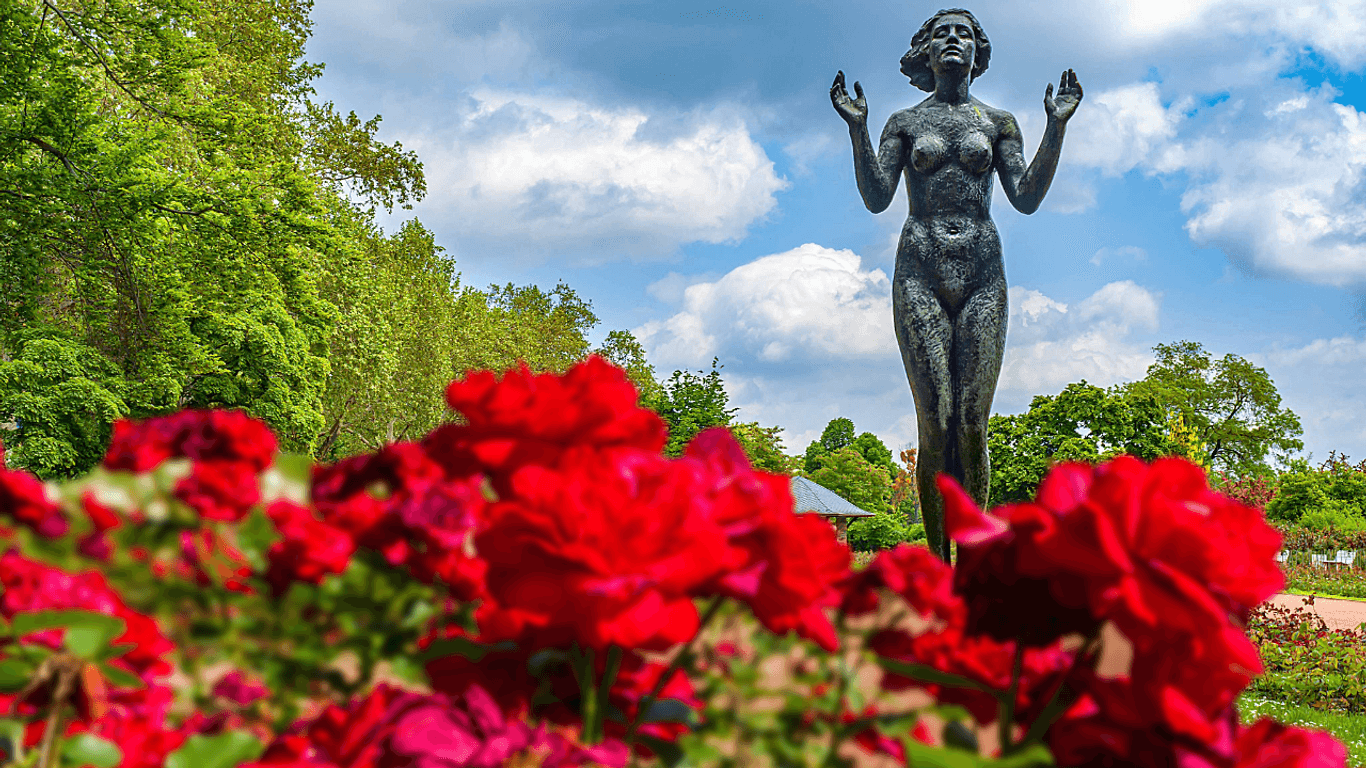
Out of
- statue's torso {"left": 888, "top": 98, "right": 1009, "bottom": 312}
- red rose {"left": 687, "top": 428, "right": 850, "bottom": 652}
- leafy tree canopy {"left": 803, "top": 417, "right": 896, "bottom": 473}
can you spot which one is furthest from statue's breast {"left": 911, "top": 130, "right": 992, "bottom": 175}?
leafy tree canopy {"left": 803, "top": 417, "right": 896, "bottom": 473}

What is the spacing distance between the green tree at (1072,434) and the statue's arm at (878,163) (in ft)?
68.7

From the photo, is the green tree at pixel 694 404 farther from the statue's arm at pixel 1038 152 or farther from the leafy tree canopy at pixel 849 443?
the leafy tree canopy at pixel 849 443

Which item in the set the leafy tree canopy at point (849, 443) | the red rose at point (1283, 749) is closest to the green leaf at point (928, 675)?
the red rose at point (1283, 749)

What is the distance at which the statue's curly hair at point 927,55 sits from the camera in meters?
6.08

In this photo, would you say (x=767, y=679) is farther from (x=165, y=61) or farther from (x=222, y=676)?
(x=165, y=61)

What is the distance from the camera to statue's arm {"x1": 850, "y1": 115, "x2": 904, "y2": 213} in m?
5.76

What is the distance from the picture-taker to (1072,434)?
2681cm

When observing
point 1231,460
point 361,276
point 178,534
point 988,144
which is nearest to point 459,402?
point 178,534

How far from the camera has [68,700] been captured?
2.62 ft

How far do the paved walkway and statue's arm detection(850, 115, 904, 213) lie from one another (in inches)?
334

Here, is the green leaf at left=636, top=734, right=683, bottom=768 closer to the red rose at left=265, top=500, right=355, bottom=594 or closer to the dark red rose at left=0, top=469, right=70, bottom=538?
the red rose at left=265, top=500, right=355, bottom=594

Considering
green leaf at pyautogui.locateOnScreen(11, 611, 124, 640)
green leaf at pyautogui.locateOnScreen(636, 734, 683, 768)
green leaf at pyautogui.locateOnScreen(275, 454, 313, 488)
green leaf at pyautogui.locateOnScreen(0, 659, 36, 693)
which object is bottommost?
green leaf at pyautogui.locateOnScreen(0, 659, 36, 693)

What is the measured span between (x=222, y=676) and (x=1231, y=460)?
5163 centimetres

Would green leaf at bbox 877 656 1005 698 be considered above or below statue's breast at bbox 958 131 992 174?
below
